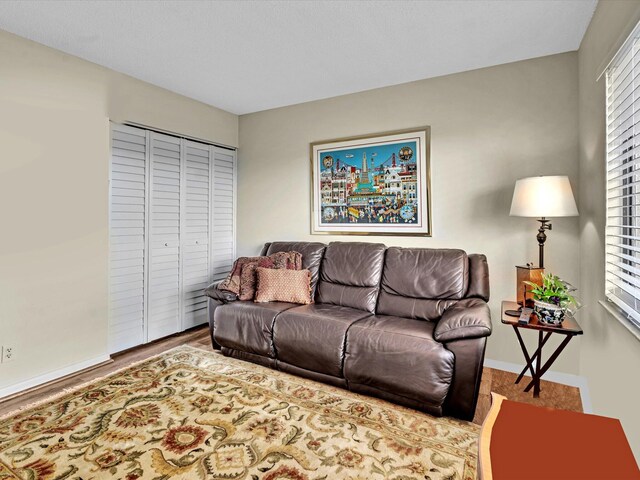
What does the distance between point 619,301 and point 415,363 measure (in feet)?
3.60

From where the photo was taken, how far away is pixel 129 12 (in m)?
2.31

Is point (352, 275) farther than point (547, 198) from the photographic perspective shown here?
Yes

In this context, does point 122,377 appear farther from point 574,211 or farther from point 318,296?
point 574,211

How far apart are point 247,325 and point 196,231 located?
1501 mm

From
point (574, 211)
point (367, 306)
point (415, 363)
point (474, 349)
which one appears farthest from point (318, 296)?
point (574, 211)

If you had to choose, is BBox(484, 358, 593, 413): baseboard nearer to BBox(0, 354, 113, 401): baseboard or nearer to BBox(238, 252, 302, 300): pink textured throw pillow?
BBox(238, 252, 302, 300): pink textured throw pillow

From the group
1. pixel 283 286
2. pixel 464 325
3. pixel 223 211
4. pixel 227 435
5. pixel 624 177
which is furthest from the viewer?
pixel 223 211

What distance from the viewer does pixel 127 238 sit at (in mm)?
3355

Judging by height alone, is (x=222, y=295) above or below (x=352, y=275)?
below

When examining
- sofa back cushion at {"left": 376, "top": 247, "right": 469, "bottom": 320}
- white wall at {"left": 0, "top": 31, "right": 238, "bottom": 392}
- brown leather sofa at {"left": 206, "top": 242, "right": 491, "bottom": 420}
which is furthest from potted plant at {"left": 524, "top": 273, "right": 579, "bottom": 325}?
white wall at {"left": 0, "top": 31, "right": 238, "bottom": 392}

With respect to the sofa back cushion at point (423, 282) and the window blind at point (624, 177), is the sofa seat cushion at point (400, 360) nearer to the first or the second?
the sofa back cushion at point (423, 282)

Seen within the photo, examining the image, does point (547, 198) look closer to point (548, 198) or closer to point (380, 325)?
point (548, 198)

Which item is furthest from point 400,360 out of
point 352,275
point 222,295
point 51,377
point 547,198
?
point 51,377

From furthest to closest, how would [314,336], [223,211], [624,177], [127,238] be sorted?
[223,211] < [127,238] < [314,336] < [624,177]
